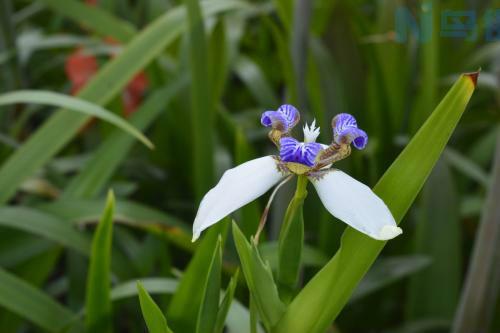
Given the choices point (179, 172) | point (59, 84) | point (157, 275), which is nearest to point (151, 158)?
point (179, 172)

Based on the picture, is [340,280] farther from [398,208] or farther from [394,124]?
[394,124]

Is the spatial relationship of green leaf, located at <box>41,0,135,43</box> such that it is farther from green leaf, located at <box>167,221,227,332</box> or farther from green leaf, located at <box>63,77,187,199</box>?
green leaf, located at <box>167,221,227,332</box>

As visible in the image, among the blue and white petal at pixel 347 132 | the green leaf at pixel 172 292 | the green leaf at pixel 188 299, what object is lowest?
the green leaf at pixel 172 292

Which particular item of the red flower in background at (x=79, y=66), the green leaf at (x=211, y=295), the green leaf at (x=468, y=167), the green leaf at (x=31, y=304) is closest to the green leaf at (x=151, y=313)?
the green leaf at (x=211, y=295)

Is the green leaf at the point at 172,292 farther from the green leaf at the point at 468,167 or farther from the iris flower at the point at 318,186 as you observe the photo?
the green leaf at the point at 468,167

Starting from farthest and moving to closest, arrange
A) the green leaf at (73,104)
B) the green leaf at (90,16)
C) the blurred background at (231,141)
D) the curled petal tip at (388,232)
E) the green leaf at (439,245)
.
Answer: the green leaf at (90,16) < the green leaf at (439,245) < the blurred background at (231,141) < the green leaf at (73,104) < the curled petal tip at (388,232)

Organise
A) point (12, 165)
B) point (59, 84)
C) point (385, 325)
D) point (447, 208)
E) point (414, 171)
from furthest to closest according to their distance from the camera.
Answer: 1. point (59, 84)
2. point (385, 325)
3. point (447, 208)
4. point (12, 165)
5. point (414, 171)

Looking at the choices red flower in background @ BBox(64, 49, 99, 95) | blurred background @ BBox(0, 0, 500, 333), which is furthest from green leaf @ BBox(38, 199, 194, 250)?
red flower in background @ BBox(64, 49, 99, 95)
